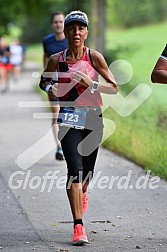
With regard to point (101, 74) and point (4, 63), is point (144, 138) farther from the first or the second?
point (4, 63)

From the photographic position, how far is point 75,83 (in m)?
7.28

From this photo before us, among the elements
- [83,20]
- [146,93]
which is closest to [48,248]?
[83,20]

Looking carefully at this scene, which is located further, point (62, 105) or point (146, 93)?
point (146, 93)

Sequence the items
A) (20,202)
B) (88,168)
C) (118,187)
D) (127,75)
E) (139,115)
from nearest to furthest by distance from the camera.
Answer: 1. (88,168)
2. (20,202)
3. (118,187)
4. (139,115)
5. (127,75)

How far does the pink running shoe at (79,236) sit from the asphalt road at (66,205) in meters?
0.06

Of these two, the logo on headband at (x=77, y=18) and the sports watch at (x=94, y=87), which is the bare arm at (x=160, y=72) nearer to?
the sports watch at (x=94, y=87)

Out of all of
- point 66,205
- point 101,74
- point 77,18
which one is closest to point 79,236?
point 101,74

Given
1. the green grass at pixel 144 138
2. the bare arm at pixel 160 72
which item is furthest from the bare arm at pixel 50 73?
the green grass at pixel 144 138

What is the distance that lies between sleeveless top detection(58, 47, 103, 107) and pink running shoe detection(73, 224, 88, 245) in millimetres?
1047

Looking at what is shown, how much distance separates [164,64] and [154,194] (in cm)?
295

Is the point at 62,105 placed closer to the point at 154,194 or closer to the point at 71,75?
the point at 71,75

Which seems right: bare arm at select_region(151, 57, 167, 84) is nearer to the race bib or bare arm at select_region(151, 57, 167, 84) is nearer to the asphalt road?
the race bib

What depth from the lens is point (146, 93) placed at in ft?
63.2

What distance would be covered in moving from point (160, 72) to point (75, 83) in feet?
2.47
